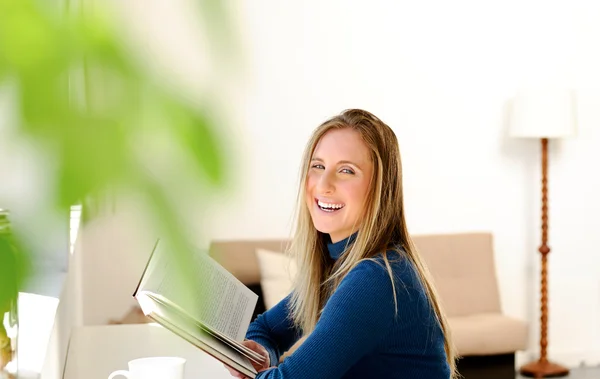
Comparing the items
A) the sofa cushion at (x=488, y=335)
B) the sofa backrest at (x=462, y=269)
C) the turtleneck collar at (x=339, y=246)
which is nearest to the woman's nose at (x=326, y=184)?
the turtleneck collar at (x=339, y=246)

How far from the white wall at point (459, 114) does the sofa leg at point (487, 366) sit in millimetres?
755

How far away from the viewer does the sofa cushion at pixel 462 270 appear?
16.2 feet

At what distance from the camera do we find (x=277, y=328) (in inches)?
80.8

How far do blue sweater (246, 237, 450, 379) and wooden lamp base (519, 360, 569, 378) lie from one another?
3520 mm

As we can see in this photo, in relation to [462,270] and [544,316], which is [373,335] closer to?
[462,270]

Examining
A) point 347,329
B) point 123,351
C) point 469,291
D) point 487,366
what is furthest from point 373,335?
point 469,291

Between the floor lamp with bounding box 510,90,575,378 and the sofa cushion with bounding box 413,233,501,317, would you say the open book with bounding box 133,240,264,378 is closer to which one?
the sofa cushion with bounding box 413,233,501,317

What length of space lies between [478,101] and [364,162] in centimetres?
343

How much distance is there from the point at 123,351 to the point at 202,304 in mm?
1785

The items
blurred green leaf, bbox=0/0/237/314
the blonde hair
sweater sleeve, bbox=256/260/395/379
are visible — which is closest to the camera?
blurred green leaf, bbox=0/0/237/314

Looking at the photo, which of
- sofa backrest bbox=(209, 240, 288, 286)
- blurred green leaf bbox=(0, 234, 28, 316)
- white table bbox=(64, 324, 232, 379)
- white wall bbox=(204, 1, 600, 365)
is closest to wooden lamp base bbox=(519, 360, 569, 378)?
white wall bbox=(204, 1, 600, 365)

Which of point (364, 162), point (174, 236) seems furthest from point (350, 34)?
point (174, 236)

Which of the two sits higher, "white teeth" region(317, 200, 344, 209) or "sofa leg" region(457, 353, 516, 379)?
"white teeth" region(317, 200, 344, 209)

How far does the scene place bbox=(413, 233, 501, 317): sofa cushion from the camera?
16.2 feet
